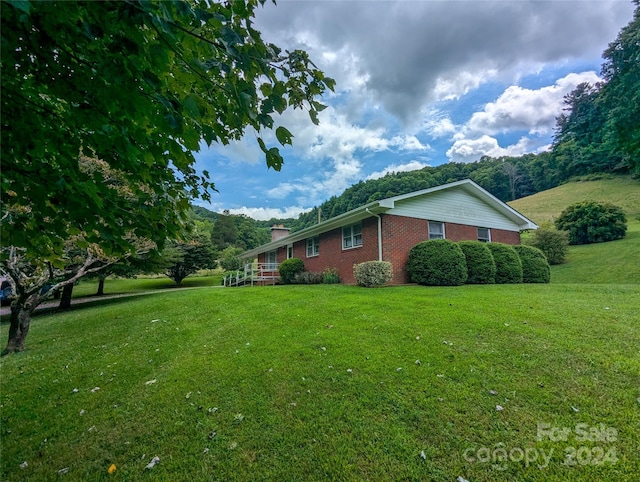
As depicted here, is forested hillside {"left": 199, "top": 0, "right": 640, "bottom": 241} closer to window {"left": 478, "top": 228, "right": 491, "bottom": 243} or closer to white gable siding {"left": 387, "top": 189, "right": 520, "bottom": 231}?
white gable siding {"left": 387, "top": 189, "right": 520, "bottom": 231}

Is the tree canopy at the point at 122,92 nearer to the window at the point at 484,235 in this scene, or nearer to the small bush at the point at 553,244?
the window at the point at 484,235

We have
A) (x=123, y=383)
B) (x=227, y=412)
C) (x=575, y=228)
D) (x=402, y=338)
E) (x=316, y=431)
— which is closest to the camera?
(x=316, y=431)

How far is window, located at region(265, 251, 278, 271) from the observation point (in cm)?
2367

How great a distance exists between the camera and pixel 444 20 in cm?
634

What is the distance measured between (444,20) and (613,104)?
16.3m

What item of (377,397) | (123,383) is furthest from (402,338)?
(123,383)

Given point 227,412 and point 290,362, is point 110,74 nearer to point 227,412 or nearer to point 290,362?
point 227,412

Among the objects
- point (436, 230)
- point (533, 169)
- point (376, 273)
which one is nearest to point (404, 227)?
point (436, 230)

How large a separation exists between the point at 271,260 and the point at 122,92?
2416 centimetres

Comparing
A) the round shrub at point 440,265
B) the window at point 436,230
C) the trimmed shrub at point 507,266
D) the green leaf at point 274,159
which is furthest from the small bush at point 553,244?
the green leaf at point 274,159

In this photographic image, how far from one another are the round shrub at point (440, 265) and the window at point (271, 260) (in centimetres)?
1333

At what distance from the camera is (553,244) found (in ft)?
65.9

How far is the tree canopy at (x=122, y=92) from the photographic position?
1481 millimetres

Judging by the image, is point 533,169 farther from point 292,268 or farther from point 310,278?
point 310,278
